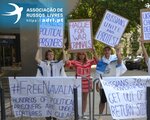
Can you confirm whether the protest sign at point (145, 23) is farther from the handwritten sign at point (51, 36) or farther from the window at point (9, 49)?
the window at point (9, 49)

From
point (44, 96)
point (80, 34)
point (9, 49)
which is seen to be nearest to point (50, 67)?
point (44, 96)

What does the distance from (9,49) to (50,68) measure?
63.9 feet

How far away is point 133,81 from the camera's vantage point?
849 cm

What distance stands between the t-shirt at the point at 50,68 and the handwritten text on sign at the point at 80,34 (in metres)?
0.75

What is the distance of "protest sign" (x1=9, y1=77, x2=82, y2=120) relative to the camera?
28.2ft

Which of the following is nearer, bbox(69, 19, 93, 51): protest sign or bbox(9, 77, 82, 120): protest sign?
bbox(9, 77, 82, 120): protest sign

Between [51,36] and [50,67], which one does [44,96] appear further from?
[51,36]

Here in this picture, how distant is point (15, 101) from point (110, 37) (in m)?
2.56

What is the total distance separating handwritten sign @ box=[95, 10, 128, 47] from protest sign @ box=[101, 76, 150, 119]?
4.75ft

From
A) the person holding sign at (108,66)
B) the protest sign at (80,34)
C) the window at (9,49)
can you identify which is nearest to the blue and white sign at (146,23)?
the person holding sign at (108,66)

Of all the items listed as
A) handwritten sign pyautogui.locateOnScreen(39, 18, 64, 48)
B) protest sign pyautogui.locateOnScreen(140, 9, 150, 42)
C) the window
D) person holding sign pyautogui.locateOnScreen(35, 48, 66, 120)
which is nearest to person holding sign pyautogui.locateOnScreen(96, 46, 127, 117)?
protest sign pyautogui.locateOnScreen(140, 9, 150, 42)

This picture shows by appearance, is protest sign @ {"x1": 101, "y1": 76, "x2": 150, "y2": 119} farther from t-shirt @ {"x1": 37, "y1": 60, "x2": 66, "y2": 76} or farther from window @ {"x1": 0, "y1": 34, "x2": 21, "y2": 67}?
window @ {"x1": 0, "y1": 34, "x2": 21, "y2": 67}

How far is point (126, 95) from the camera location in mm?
8477

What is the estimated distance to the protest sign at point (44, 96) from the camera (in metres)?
8.59
